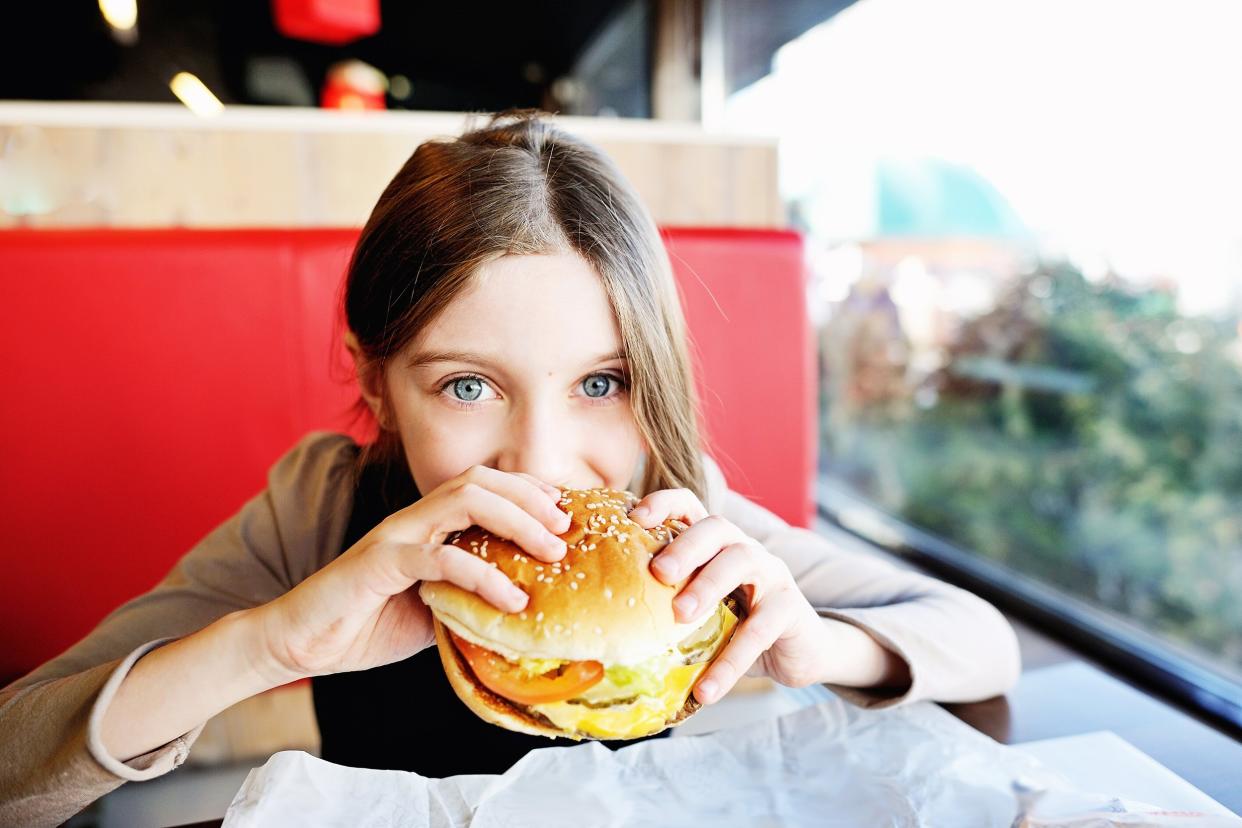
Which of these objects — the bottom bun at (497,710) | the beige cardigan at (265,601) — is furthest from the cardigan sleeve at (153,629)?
the bottom bun at (497,710)

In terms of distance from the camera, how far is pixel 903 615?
3.37 ft

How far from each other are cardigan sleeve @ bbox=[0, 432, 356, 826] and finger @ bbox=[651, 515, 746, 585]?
50cm

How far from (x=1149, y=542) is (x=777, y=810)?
2287 millimetres

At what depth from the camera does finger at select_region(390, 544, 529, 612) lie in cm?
66

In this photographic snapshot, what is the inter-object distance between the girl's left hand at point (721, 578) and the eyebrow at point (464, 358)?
181 millimetres

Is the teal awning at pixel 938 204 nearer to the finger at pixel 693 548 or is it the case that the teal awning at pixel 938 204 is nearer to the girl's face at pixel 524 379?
the girl's face at pixel 524 379

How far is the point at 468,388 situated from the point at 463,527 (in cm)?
23

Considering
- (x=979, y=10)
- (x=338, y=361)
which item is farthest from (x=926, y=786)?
(x=979, y=10)

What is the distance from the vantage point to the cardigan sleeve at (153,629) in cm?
73

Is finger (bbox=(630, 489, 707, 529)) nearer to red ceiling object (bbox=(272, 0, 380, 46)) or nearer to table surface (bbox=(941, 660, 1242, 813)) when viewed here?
table surface (bbox=(941, 660, 1242, 813))

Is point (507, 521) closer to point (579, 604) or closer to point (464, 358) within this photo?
point (579, 604)

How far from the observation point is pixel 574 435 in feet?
2.95

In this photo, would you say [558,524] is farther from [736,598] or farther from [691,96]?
[691,96]

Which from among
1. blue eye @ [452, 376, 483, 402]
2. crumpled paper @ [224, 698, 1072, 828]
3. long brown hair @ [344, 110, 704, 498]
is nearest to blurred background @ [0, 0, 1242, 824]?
long brown hair @ [344, 110, 704, 498]
